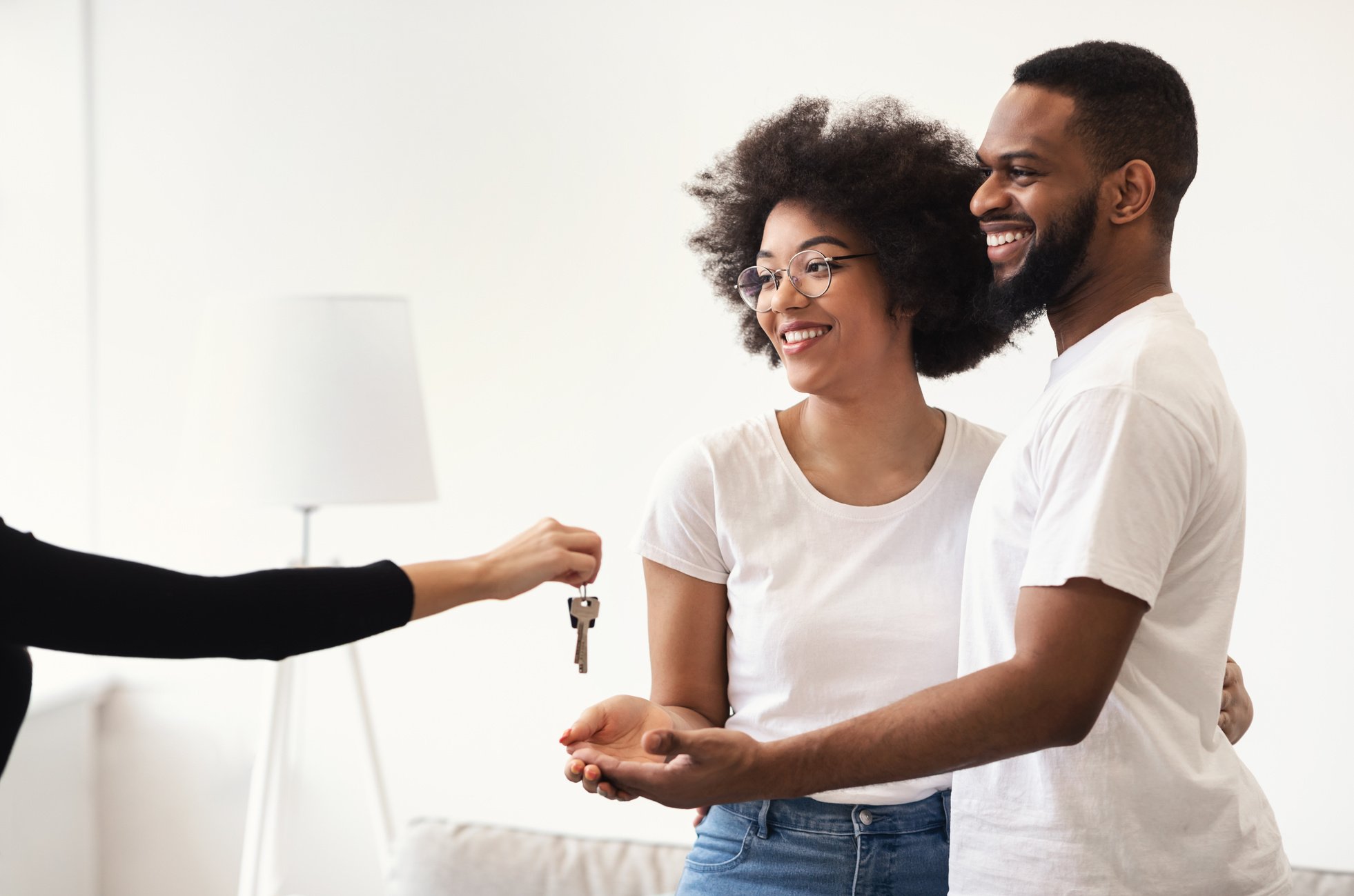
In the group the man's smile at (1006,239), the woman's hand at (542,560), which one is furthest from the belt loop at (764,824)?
the man's smile at (1006,239)

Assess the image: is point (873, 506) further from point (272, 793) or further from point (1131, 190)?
point (272, 793)

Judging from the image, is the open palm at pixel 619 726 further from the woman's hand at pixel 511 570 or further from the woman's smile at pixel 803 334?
the woman's smile at pixel 803 334

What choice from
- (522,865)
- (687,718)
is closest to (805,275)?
(687,718)

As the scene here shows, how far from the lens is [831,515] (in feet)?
5.42

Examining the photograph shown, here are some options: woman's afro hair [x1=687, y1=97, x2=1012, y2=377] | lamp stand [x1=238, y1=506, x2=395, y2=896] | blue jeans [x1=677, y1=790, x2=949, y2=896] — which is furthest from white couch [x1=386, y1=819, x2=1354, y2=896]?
woman's afro hair [x1=687, y1=97, x2=1012, y2=377]

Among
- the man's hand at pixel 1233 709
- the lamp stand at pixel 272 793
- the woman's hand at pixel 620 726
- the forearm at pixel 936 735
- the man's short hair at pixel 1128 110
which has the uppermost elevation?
the man's short hair at pixel 1128 110

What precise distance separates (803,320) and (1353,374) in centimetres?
172

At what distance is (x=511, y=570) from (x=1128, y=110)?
98 cm

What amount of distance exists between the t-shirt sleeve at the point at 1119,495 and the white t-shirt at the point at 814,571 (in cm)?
41

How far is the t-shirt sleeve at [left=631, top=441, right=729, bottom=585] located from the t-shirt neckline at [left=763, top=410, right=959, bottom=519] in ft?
0.35

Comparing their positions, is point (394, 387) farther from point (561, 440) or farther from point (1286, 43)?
point (1286, 43)

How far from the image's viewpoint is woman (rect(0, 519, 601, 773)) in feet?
4.43

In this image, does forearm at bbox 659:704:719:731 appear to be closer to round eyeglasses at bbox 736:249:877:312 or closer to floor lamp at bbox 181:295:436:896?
round eyeglasses at bbox 736:249:877:312

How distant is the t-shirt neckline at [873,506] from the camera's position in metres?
1.64
